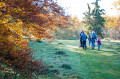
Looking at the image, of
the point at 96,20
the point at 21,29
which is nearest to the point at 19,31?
the point at 21,29

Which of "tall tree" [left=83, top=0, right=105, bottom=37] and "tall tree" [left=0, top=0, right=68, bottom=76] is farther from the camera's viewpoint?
"tall tree" [left=83, top=0, right=105, bottom=37]

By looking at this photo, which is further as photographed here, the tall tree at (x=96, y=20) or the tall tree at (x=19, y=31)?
the tall tree at (x=96, y=20)

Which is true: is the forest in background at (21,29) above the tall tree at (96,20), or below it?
below

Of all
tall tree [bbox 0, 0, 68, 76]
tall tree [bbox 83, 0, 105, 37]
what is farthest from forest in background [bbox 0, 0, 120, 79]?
tall tree [bbox 83, 0, 105, 37]

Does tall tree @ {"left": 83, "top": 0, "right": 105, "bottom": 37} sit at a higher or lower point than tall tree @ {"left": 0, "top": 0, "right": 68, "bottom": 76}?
higher

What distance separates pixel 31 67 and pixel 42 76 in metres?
0.93

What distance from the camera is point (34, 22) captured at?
349 inches

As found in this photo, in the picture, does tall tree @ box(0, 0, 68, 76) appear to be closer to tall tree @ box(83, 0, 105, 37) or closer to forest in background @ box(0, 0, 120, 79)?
forest in background @ box(0, 0, 120, 79)

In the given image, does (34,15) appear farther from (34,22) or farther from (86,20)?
(86,20)

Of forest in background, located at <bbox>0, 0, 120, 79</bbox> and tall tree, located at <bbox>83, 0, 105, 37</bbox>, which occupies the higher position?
tall tree, located at <bbox>83, 0, 105, 37</bbox>

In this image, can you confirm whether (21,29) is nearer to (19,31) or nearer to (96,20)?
(19,31)

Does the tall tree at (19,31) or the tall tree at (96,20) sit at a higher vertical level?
the tall tree at (96,20)

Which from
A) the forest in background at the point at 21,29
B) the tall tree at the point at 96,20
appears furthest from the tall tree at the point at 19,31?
the tall tree at the point at 96,20

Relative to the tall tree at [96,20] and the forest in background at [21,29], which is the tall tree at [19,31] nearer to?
the forest in background at [21,29]
